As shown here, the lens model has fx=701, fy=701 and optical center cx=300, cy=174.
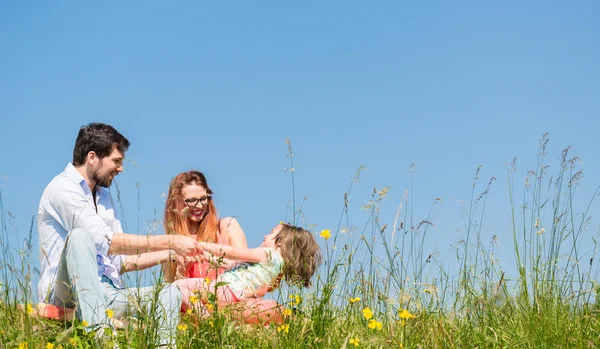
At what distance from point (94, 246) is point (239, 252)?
1.07 m

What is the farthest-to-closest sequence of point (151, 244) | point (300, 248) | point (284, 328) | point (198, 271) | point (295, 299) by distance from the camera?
point (198, 271), point (300, 248), point (151, 244), point (295, 299), point (284, 328)

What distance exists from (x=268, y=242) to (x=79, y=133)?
5.18ft

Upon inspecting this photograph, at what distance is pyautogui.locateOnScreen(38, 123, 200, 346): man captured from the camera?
3.89 m

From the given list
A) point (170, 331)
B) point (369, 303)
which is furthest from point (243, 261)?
point (170, 331)

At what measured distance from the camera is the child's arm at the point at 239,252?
4723 millimetres

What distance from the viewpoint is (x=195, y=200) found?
536 centimetres

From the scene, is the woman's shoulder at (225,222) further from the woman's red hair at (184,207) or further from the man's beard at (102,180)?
the man's beard at (102,180)

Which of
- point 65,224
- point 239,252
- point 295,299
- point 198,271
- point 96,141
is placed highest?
point 96,141

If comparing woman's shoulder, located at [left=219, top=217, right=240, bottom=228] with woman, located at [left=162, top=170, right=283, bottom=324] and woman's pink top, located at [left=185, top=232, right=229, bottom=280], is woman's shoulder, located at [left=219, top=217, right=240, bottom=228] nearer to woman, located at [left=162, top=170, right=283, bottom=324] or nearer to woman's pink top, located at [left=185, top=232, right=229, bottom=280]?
woman, located at [left=162, top=170, right=283, bottom=324]

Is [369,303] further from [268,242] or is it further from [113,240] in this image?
[113,240]

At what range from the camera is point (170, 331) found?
11.5ft

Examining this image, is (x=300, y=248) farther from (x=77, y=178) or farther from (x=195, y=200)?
(x=77, y=178)

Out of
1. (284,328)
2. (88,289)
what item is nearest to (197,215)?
(88,289)

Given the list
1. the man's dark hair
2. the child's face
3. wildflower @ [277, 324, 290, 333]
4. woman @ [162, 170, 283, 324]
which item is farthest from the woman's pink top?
wildflower @ [277, 324, 290, 333]
